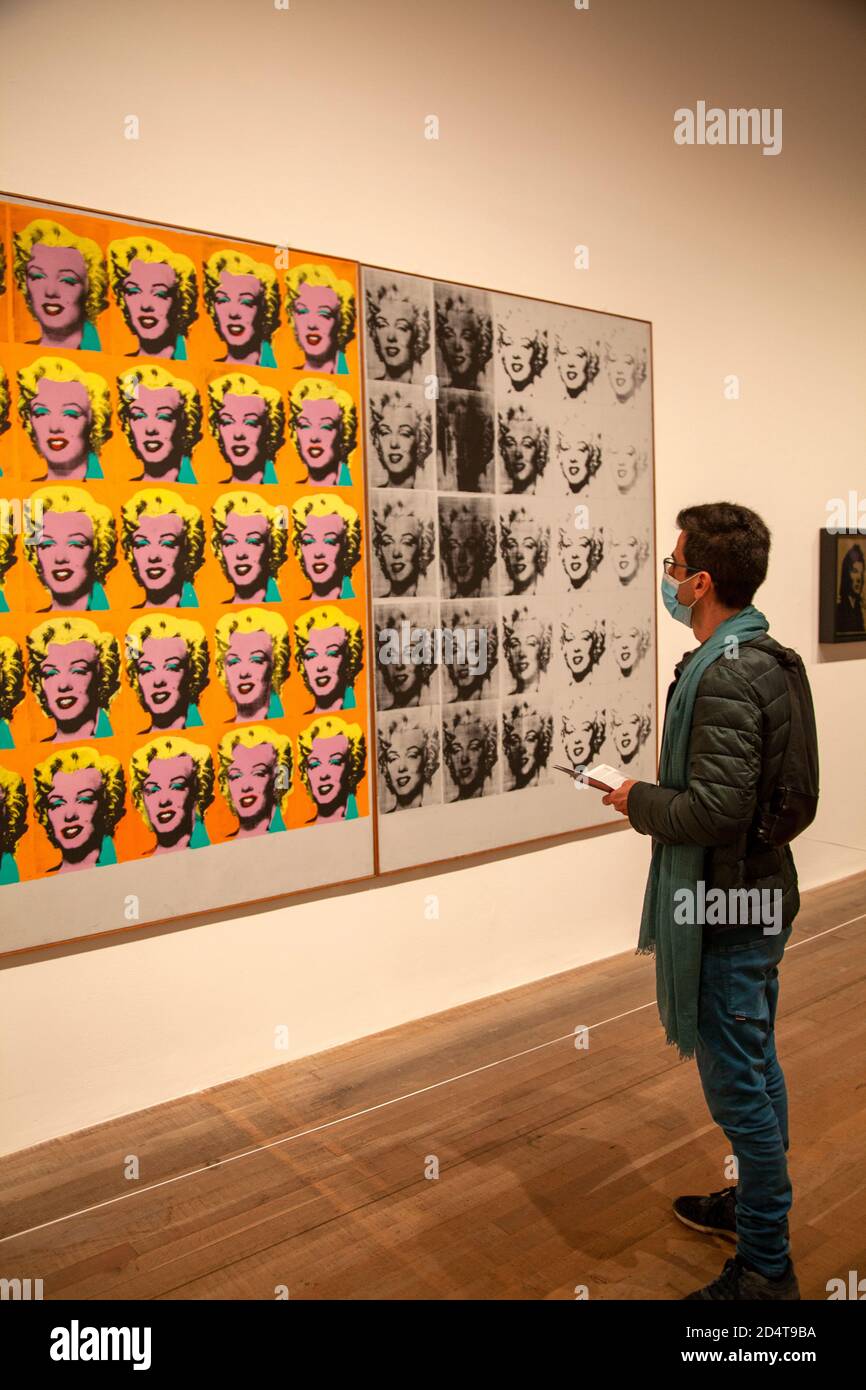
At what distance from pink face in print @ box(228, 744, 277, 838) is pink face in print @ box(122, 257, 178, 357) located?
147 cm

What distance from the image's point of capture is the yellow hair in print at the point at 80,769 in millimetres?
3639

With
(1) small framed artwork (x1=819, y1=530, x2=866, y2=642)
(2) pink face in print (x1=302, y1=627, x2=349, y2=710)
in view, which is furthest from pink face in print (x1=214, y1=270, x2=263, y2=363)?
(1) small framed artwork (x1=819, y1=530, x2=866, y2=642)

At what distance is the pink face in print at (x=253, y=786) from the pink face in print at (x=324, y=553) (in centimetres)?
67

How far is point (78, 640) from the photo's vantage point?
3.68 metres

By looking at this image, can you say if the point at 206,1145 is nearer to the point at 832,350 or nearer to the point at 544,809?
the point at 544,809

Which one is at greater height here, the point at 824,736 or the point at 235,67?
the point at 235,67

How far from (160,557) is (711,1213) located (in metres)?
2.74

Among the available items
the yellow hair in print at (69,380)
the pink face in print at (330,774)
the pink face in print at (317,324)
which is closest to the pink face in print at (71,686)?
the yellow hair in print at (69,380)

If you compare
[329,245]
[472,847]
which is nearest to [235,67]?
[329,245]

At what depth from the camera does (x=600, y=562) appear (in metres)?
5.27

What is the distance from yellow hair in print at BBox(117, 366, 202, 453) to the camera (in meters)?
3.72

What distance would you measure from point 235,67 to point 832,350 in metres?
4.17

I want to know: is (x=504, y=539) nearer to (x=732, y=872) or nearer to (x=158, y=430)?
(x=158, y=430)
